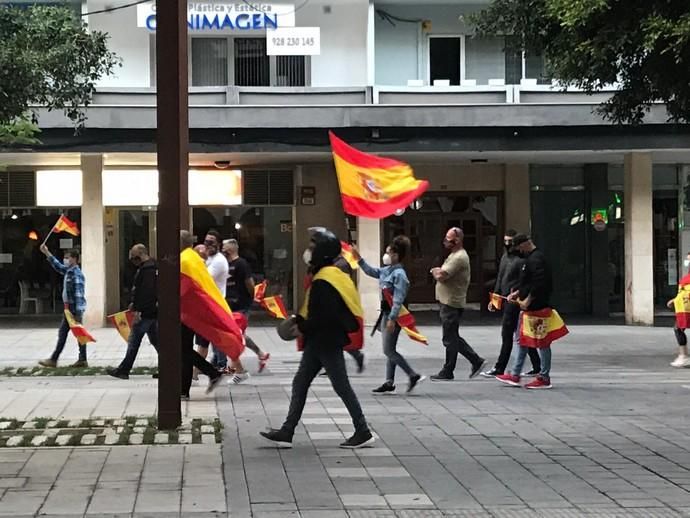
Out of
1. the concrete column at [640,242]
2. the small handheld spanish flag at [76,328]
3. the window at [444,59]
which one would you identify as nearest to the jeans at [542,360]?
the small handheld spanish flag at [76,328]

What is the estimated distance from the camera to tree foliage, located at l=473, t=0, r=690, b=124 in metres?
9.27

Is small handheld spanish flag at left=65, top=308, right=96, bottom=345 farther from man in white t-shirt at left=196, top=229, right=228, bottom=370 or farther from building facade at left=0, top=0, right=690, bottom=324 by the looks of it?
building facade at left=0, top=0, right=690, bottom=324

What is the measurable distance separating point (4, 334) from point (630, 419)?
517 inches

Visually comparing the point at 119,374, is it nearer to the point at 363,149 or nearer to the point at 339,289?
the point at 339,289

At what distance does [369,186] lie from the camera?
8.88 metres

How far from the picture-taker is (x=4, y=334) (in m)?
17.8

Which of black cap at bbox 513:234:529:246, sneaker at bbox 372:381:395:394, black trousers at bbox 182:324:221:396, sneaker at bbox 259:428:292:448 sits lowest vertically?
sneaker at bbox 372:381:395:394

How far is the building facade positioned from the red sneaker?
745cm

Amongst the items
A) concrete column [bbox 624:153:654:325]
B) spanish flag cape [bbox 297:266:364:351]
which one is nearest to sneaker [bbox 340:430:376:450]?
spanish flag cape [bbox 297:266:364:351]

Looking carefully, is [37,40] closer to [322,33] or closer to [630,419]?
[630,419]

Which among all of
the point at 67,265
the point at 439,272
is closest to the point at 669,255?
the point at 439,272

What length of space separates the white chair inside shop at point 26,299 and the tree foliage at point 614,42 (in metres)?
13.5

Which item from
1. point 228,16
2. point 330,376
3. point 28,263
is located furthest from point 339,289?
point 28,263

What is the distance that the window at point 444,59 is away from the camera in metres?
19.6
